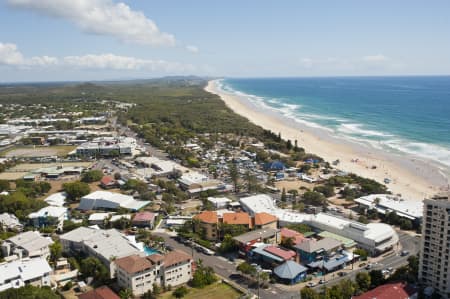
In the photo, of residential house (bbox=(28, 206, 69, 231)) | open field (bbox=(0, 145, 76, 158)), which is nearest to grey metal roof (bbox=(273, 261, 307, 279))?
residential house (bbox=(28, 206, 69, 231))

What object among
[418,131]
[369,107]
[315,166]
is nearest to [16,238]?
[315,166]

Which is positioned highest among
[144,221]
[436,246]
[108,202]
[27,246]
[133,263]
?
[436,246]

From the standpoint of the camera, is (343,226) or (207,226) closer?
(343,226)

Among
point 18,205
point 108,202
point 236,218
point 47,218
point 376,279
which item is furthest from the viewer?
point 108,202

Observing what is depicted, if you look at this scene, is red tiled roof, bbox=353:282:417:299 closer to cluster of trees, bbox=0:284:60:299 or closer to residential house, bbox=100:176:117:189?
cluster of trees, bbox=0:284:60:299

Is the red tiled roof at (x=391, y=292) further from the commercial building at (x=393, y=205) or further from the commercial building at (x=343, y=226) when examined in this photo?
the commercial building at (x=393, y=205)

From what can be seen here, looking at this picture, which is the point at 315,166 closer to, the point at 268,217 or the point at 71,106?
the point at 268,217

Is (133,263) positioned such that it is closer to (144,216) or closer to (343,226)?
(144,216)

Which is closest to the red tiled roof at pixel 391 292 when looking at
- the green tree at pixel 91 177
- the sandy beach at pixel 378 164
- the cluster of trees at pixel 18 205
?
the sandy beach at pixel 378 164

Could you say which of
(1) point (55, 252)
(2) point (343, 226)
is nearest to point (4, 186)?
(1) point (55, 252)
